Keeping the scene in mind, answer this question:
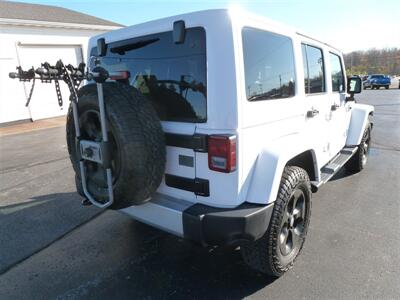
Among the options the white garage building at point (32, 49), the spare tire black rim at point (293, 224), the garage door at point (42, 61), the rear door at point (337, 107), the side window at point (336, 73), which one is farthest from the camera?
the garage door at point (42, 61)

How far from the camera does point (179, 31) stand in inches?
86.4

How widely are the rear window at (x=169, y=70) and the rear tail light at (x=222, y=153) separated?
0.20 metres

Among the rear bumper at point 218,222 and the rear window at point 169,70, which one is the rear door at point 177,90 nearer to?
the rear window at point 169,70

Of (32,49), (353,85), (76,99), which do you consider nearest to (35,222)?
(76,99)

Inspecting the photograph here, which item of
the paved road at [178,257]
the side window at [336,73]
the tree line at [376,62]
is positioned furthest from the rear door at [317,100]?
the tree line at [376,62]

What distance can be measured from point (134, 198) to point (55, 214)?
234cm

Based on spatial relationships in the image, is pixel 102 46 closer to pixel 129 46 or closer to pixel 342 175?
pixel 129 46

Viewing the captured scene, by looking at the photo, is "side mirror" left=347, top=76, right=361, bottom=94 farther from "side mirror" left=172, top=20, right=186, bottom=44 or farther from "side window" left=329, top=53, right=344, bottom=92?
"side mirror" left=172, top=20, right=186, bottom=44

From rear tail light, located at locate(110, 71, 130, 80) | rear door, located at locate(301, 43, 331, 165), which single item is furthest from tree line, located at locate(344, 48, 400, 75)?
rear tail light, located at locate(110, 71, 130, 80)

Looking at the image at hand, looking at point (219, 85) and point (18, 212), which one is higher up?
point (219, 85)

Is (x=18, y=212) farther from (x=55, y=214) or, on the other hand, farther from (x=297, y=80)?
(x=297, y=80)

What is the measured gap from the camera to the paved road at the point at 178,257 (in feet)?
8.32

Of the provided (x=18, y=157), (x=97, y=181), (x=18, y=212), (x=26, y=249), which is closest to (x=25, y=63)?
(x=18, y=157)

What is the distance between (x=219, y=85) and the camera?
2.09 meters
